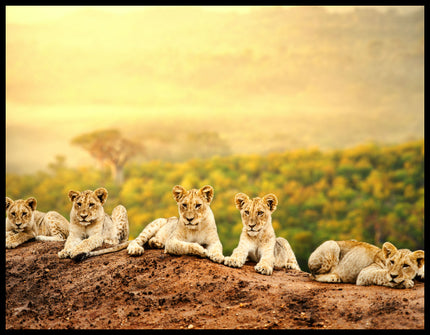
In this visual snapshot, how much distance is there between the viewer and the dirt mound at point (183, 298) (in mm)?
9930

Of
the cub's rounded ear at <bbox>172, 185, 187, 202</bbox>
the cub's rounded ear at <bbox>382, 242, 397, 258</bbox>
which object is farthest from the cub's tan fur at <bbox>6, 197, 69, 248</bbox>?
the cub's rounded ear at <bbox>382, 242, 397, 258</bbox>

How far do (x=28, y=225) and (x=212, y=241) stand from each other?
4.84 metres

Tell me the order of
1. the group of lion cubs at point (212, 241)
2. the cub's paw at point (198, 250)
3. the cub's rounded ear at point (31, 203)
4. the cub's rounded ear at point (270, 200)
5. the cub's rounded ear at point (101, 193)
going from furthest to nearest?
the cub's rounded ear at point (31, 203)
the cub's rounded ear at point (101, 193)
the cub's rounded ear at point (270, 200)
the cub's paw at point (198, 250)
the group of lion cubs at point (212, 241)

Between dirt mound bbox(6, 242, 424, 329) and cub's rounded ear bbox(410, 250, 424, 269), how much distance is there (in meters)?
0.38

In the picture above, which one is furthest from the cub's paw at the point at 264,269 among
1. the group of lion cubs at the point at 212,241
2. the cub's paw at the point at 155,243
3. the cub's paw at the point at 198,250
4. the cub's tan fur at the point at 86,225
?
the cub's tan fur at the point at 86,225

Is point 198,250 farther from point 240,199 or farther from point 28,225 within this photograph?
point 28,225

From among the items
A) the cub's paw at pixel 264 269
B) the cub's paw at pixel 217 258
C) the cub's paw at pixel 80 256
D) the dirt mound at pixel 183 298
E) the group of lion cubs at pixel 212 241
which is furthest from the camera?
the cub's paw at pixel 80 256

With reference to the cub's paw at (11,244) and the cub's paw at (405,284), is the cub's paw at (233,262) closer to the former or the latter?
the cub's paw at (405,284)

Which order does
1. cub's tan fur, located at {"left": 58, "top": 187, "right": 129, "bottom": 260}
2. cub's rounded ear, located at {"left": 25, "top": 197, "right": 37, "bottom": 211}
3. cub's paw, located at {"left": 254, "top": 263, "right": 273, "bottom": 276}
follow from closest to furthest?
1. cub's paw, located at {"left": 254, "top": 263, "right": 273, "bottom": 276}
2. cub's tan fur, located at {"left": 58, "top": 187, "right": 129, "bottom": 260}
3. cub's rounded ear, located at {"left": 25, "top": 197, "right": 37, "bottom": 211}

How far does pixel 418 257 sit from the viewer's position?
10.7m

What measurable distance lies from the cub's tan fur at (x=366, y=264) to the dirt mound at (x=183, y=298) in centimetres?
23

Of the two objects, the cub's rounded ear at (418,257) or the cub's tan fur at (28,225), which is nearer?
the cub's rounded ear at (418,257)

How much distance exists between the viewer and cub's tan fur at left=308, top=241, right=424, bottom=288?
10625 millimetres

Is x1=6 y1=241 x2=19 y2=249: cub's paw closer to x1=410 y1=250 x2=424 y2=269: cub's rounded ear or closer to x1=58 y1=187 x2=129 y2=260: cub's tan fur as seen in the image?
x1=58 y1=187 x2=129 y2=260: cub's tan fur
